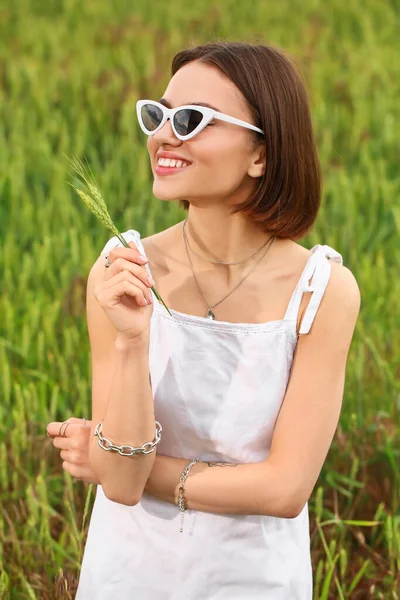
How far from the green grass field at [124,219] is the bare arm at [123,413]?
0.35 meters

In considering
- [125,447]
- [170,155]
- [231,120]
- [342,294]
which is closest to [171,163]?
[170,155]

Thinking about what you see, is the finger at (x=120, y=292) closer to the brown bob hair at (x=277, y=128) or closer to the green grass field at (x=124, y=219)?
the brown bob hair at (x=277, y=128)

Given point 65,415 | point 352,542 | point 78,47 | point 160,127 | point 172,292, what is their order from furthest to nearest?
1. point 78,47
2. point 65,415
3. point 352,542
4. point 172,292
5. point 160,127

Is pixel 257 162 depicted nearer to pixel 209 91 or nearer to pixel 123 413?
pixel 209 91

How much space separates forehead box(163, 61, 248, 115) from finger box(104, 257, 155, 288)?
286mm

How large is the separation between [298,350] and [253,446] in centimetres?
17

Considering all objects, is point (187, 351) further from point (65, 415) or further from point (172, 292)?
point (65, 415)

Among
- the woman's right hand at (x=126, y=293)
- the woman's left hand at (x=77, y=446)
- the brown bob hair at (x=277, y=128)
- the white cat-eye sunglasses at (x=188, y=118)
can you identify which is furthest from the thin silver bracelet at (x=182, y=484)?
the white cat-eye sunglasses at (x=188, y=118)

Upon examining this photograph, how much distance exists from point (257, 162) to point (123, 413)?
18.2 inches

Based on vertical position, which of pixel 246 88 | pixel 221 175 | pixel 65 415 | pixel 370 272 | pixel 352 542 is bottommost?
pixel 352 542

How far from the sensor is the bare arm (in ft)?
5.32

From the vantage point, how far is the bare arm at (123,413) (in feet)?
5.32

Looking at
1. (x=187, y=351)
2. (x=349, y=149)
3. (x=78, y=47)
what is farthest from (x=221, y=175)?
(x=78, y=47)

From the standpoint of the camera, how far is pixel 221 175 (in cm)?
173
